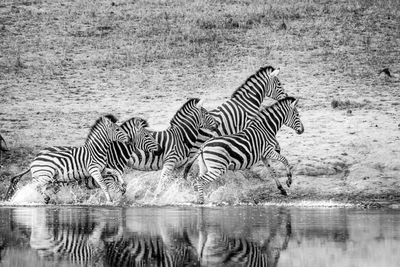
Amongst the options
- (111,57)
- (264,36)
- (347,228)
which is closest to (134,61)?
(111,57)

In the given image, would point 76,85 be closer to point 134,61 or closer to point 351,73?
point 134,61

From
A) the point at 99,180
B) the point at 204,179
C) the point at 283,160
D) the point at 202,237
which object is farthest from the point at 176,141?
the point at 202,237

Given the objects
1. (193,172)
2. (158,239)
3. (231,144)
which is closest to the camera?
(158,239)

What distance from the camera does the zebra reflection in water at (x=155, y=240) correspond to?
8.35 m

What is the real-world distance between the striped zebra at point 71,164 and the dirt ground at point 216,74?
3.14 ft

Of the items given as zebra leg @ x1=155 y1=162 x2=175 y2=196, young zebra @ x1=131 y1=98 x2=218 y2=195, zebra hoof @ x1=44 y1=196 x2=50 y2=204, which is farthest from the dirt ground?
zebra hoof @ x1=44 y1=196 x2=50 y2=204

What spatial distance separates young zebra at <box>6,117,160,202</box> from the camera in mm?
15305

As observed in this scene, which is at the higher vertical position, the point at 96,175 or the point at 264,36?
the point at 264,36

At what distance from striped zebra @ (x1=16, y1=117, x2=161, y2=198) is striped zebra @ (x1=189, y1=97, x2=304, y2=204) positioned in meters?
0.93

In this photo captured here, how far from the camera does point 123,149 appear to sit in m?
15.6

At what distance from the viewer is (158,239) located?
974 cm

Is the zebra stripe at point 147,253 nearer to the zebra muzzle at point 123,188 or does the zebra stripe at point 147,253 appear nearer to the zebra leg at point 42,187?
the zebra muzzle at point 123,188

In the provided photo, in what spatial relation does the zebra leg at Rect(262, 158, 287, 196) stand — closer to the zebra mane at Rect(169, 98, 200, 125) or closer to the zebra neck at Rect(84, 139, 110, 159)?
the zebra mane at Rect(169, 98, 200, 125)

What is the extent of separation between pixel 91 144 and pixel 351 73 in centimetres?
942
